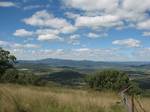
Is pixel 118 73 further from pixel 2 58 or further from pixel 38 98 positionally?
pixel 38 98

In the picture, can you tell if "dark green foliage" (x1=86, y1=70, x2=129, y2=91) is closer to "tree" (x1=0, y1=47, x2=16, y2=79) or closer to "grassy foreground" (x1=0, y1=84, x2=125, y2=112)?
"tree" (x1=0, y1=47, x2=16, y2=79)

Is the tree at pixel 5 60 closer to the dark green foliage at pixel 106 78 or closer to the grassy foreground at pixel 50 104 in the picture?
the dark green foliage at pixel 106 78

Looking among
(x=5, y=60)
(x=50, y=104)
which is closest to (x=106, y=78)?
(x=5, y=60)

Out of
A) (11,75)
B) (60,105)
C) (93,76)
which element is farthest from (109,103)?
(93,76)

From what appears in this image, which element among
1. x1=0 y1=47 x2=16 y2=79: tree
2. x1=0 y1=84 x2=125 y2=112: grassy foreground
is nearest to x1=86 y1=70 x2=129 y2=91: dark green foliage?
x1=0 y1=47 x2=16 y2=79: tree

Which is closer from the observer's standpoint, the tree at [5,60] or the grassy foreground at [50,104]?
the grassy foreground at [50,104]

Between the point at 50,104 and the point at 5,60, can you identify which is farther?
the point at 5,60

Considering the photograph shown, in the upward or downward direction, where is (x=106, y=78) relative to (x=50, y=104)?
downward

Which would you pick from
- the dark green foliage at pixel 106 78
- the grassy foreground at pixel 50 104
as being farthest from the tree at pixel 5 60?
the grassy foreground at pixel 50 104

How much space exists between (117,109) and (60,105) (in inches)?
63.2

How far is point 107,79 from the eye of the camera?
172 feet

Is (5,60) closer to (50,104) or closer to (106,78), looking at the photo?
(106,78)

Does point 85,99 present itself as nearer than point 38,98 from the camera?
No

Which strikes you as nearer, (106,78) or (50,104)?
(50,104)
